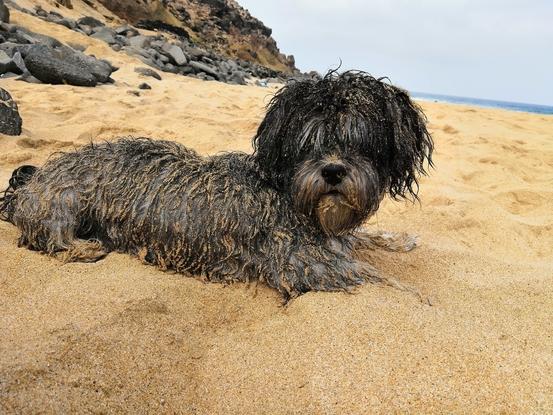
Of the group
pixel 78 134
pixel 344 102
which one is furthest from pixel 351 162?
pixel 78 134

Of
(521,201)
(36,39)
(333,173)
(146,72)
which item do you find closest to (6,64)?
(36,39)

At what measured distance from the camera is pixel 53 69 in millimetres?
9102

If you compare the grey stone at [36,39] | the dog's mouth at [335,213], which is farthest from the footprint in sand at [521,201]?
the grey stone at [36,39]

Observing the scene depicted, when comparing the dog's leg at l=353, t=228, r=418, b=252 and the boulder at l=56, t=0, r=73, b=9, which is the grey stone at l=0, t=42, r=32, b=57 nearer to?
the dog's leg at l=353, t=228, r=418, b=252

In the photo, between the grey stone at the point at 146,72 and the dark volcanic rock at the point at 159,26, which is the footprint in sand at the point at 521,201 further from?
the dark volcanic rock at the point at 159,26

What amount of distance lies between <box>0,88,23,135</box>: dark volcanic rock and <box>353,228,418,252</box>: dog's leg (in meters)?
4.60

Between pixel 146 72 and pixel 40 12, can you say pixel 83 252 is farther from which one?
pixel 40 12

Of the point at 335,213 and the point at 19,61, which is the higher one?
the point at 19,61

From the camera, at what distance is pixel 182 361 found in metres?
2.46

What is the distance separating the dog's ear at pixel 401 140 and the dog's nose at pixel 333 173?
15.5 inches

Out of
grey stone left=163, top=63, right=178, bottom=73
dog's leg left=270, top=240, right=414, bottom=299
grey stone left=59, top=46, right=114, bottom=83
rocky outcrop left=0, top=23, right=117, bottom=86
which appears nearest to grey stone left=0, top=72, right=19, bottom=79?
rocky outcrop left=0, top=23, right=117, bottom=86

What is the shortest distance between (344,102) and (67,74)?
7.83 m

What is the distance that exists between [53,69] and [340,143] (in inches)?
315

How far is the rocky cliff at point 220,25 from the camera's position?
121 feet
